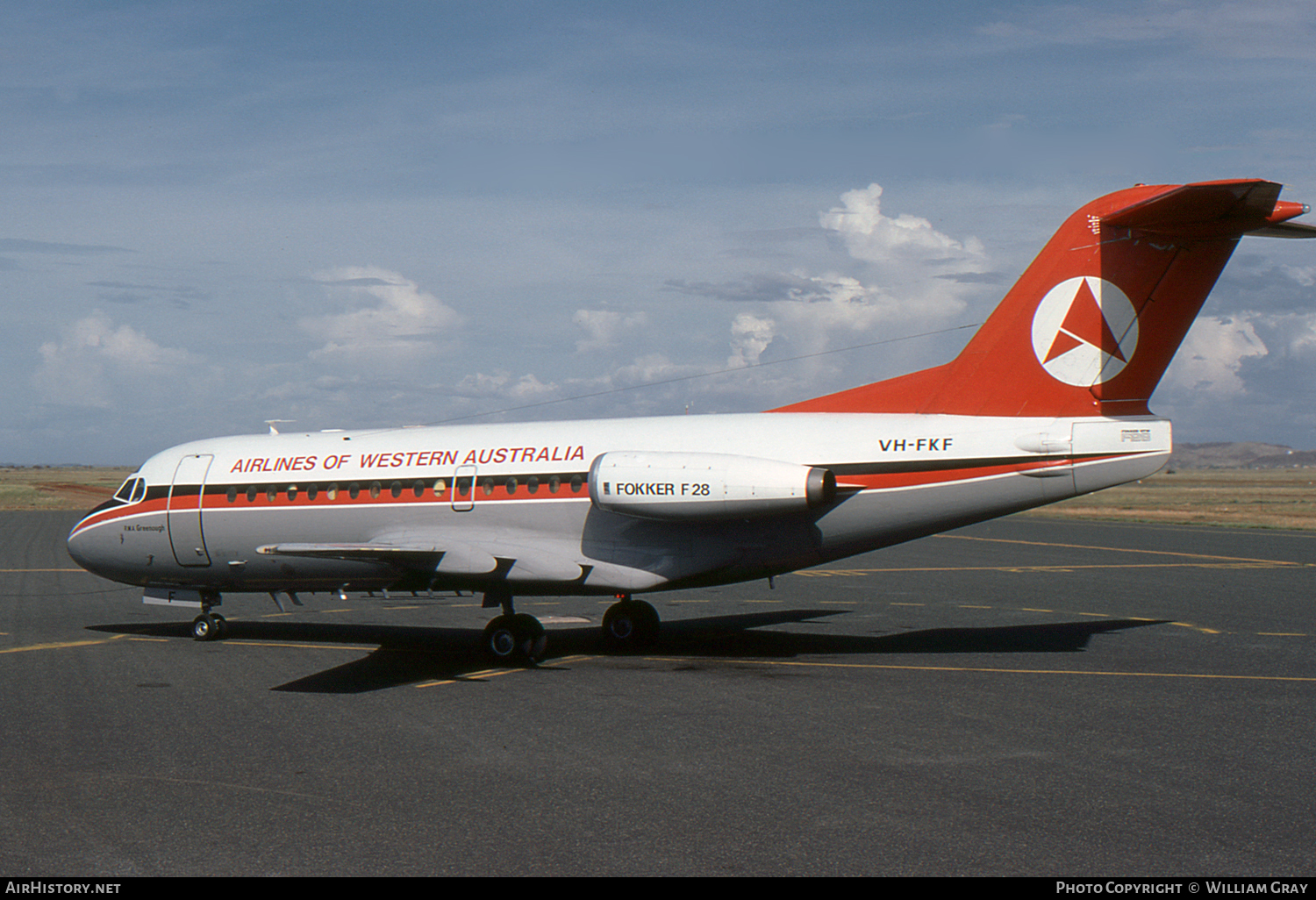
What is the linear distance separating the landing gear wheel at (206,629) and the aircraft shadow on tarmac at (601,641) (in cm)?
40

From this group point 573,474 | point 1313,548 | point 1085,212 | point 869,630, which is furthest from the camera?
point 1313,548

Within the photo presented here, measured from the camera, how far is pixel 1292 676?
15391 mm

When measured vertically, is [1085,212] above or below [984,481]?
above

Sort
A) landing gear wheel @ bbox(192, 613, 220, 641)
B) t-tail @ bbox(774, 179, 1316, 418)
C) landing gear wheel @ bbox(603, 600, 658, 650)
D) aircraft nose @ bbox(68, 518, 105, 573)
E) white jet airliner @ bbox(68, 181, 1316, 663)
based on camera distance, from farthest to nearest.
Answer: aircraft nose @ bbox(68, 518, 105, 573), landing gear wheel @ bbox(192, 613, 220, 641), landing gear wheel @ bbox(603, 600, 658, 650), white jet airliner @ bbox(68, 181, 1316, 663), t-tail @ bbox(774, 179, 1316, 418)

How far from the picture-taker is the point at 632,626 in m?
19.2

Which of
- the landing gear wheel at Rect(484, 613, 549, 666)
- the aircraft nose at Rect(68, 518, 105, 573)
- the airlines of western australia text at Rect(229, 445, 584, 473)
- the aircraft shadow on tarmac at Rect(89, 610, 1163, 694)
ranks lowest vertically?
the aircraft shadow on tarmac at Rect(89, 610, 1163, 694)

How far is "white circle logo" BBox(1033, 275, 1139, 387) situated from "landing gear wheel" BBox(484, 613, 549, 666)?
9.15 metres

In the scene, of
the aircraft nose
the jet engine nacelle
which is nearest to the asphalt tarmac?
the aircraft nose

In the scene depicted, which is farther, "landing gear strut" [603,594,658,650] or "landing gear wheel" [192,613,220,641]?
"landing gear wheel" [192,613,220,641]

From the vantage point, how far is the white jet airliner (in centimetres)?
1605

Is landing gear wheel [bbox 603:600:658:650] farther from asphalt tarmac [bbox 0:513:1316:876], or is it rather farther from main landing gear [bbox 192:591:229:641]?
main landing gear [bbox 192:591:229:641]
